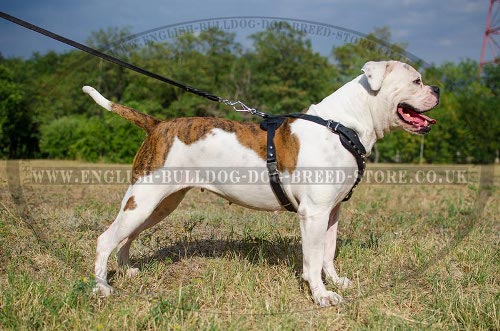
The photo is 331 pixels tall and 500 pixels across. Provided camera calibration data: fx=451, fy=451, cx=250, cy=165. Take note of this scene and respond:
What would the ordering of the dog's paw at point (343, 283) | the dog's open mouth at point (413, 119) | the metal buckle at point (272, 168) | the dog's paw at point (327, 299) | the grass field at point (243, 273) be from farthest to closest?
the dog's paw at point (343, 283), the dog's open mouth at point (413, 119), the metal buckle at point (272, 168), the dog's paw at point (327, 299), the grass field at point (243, 273)

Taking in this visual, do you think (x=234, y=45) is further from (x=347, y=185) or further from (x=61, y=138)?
(x=347, y=185)

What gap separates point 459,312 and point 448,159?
28.9 m

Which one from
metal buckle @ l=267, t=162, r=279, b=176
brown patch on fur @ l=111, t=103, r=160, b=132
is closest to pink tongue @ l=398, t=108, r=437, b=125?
metal buckle @ l=267, t=162, r=279, b=176

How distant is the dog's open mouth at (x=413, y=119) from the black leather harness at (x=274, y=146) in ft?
1.66

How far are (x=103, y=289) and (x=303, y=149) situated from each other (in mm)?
2119

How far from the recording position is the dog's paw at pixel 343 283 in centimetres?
423

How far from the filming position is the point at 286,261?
15.9 ft

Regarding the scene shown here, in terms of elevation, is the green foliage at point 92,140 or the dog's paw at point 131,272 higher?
the green foliage at point 92,140

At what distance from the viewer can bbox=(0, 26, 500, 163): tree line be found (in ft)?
87.0

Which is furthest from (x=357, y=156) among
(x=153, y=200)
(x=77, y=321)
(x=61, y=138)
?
(x=61, y=138)

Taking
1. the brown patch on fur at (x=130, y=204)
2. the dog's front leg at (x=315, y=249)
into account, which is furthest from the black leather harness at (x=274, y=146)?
the brown patch on fur at (x=130, y=204)

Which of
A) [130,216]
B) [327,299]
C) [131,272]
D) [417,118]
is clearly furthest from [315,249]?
[131,272]

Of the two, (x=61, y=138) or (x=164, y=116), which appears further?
(x=164, y=116)

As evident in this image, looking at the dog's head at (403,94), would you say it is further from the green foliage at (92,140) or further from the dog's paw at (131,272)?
the green foliage at (92,140)
